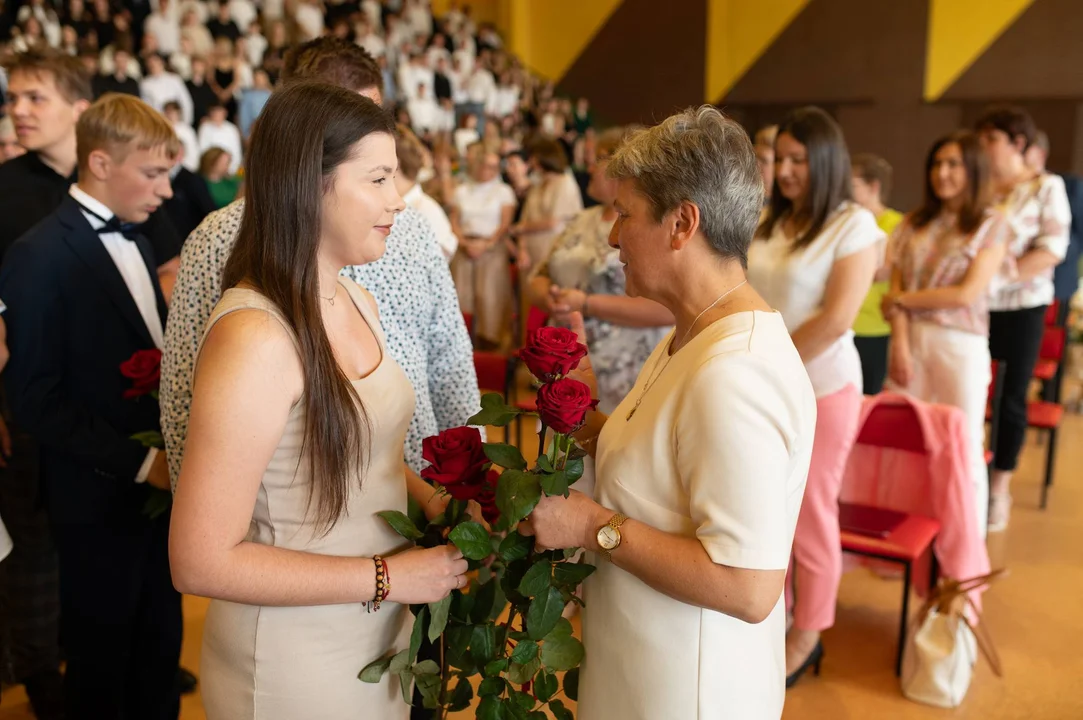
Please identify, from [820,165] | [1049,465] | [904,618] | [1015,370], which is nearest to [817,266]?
[820,165]

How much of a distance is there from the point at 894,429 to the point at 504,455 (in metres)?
2.23

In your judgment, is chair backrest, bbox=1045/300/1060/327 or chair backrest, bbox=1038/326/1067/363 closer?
chair backrest, bbox=1038/326/1067/363

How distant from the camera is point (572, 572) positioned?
1394 millimetres

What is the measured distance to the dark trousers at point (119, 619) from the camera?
2.19 meters

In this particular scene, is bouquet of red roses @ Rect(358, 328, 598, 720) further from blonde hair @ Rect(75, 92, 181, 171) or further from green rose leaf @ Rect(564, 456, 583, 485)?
blonde hair @ Rect(75, 92, 181, 171)

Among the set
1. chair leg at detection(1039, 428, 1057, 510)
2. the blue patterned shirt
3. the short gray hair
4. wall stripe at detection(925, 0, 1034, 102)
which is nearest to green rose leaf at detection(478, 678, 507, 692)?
the blue patterned shirt

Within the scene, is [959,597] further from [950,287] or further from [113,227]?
[113,227]

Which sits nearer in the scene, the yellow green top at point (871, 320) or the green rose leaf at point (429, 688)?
the green rose leaf at point (429, 688)

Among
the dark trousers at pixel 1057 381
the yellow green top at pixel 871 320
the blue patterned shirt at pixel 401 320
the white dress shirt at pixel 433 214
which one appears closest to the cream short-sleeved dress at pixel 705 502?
the blue patterned shirt at pixel 401 320

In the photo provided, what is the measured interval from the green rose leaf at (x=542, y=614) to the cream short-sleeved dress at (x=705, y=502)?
9 cm

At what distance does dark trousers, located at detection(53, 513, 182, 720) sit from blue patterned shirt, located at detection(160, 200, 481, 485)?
65 cm

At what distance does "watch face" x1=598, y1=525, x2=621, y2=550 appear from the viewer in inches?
51.6

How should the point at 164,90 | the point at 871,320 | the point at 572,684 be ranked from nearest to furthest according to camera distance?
the point at 572,684 → the point at 871,320 → the point at 164,90

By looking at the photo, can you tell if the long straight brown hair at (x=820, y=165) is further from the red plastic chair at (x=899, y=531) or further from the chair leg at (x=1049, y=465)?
the chair leg at (x=1049, y=465)
